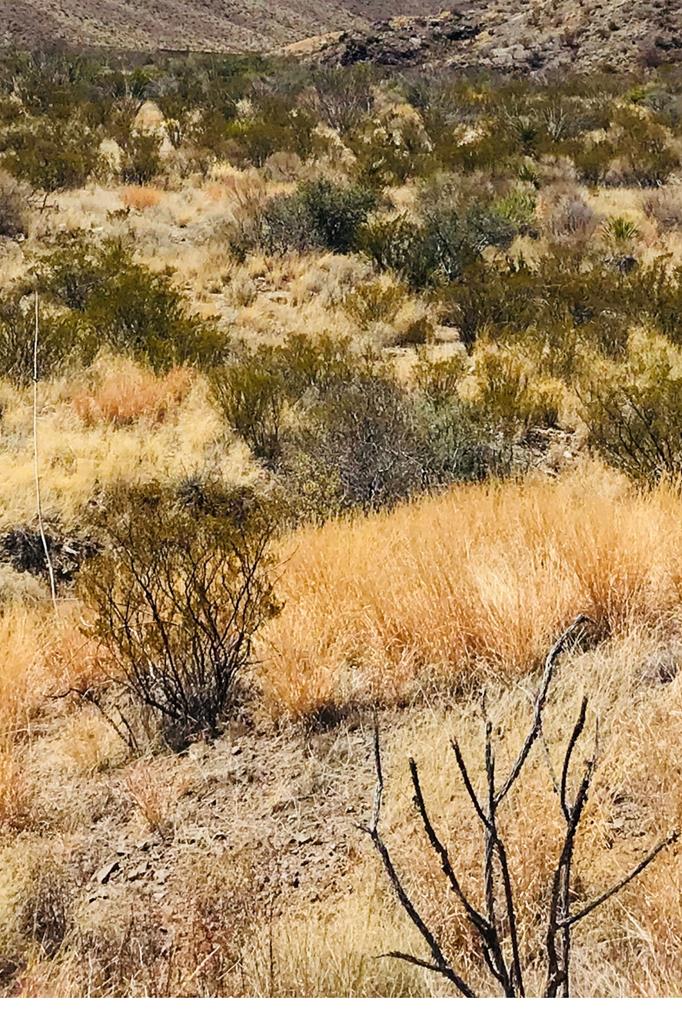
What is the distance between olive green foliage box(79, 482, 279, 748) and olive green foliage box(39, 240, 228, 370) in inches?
181

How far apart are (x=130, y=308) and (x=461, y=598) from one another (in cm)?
656

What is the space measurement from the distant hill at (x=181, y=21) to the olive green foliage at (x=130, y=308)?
54728mm

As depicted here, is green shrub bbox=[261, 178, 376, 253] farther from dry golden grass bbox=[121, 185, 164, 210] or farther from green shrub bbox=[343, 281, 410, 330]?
dry golden grass bbox=[121, 185, 164, 210]

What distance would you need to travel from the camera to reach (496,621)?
319cm

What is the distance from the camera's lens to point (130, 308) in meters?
8.55

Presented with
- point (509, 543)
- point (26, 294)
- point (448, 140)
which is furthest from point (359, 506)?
point (448, 140)

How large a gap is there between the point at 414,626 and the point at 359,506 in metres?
2.38

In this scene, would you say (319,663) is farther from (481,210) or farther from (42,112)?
(42,112)

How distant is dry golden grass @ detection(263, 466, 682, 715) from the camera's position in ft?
10.4

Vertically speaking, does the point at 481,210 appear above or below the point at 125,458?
above

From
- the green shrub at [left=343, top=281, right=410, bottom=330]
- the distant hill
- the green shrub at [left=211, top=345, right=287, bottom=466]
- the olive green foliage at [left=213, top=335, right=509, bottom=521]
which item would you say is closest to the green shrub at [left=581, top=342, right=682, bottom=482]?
the olive green foliage at [left=213, top=335, right=509, bottom=521]

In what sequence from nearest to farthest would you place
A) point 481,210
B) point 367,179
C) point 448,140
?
point 481,210 < point 367,179 < point 448,140

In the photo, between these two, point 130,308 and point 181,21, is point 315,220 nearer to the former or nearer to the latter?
point 130,308

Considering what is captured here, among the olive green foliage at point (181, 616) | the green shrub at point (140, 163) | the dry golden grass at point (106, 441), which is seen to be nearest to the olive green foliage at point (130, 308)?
the dry golden grass at point (106, 441)
